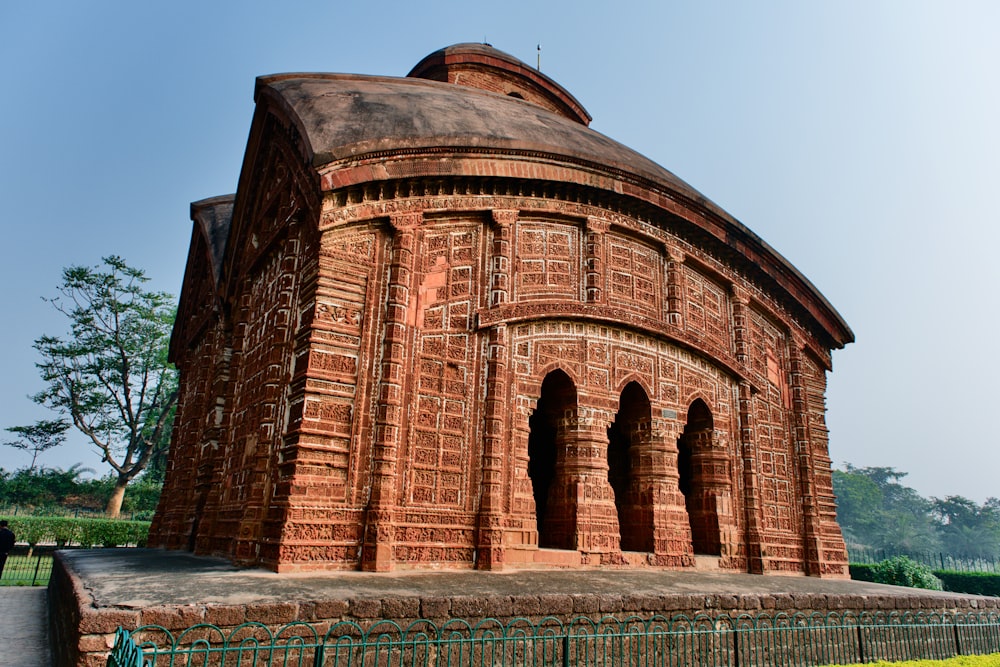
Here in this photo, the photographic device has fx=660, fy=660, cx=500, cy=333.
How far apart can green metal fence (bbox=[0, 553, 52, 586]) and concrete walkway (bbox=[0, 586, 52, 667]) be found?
131cm

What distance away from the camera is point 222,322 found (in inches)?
456

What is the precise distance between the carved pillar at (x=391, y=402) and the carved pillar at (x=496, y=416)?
107cm

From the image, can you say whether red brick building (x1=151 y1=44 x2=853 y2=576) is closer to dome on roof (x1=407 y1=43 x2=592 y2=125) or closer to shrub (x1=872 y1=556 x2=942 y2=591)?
shrub (x1=872 y1=556 x2=942 y2=591)

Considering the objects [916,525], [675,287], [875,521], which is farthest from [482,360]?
[916,525]

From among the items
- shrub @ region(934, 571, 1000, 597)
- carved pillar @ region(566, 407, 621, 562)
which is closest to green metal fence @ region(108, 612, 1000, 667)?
carved pillar @ region(566, 407, 621, 562)

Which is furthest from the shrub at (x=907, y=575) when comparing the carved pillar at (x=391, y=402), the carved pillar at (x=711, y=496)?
the carved pillar at (x=391, y=402)

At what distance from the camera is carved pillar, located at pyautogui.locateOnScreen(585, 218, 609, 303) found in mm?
9307

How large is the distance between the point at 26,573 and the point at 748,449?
52.2 ft

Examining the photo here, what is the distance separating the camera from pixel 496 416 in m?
7.93

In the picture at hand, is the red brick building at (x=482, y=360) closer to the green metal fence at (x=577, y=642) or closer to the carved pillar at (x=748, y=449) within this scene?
the carved pillar at (x=748, y=449)

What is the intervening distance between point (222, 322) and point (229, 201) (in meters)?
4.45

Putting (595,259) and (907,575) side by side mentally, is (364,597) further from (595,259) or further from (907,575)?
(907,575)

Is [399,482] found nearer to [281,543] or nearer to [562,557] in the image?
[281,543]

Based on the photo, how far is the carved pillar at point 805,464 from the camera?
11117mm
